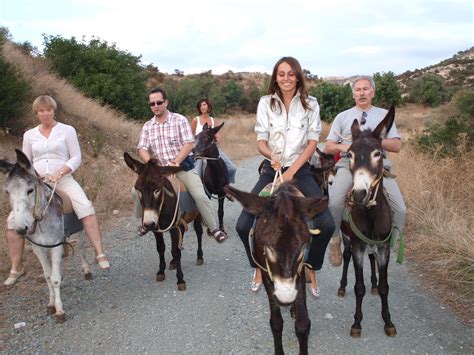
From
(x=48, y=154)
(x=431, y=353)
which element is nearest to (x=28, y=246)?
(x=48, y=154)

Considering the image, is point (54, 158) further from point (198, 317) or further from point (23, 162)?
point (198, 317)

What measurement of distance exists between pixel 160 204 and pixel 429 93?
4038 cm

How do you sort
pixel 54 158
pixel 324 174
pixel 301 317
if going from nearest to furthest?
pixel 301 317, pixel 54 158, pixel 324 174

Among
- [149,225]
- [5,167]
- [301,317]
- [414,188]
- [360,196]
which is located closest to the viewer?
[301,317]

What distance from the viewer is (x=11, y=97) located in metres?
9.74

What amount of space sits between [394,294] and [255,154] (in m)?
15.3

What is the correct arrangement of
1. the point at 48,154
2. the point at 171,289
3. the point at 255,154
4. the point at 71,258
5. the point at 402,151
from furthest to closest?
the point at 255,154 < the point at 402,151 < the point at 71,258 < the point at 171,289 < the point at 48,154

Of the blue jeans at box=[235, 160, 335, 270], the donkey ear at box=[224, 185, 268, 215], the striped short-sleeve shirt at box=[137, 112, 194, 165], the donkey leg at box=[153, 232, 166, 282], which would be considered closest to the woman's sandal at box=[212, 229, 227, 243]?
the donkey leg at box=[153, 232, 166, 282]

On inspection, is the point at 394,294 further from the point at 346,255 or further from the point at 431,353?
the point at 431,353

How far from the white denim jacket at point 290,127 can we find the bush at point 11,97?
8095mm

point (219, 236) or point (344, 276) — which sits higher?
point (219, 236)

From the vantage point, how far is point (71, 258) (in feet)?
21.5

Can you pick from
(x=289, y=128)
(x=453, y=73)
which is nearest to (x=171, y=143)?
(x=289, y=128)

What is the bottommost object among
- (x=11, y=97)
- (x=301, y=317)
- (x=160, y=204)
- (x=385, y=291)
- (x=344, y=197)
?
(x=385, y=291)
